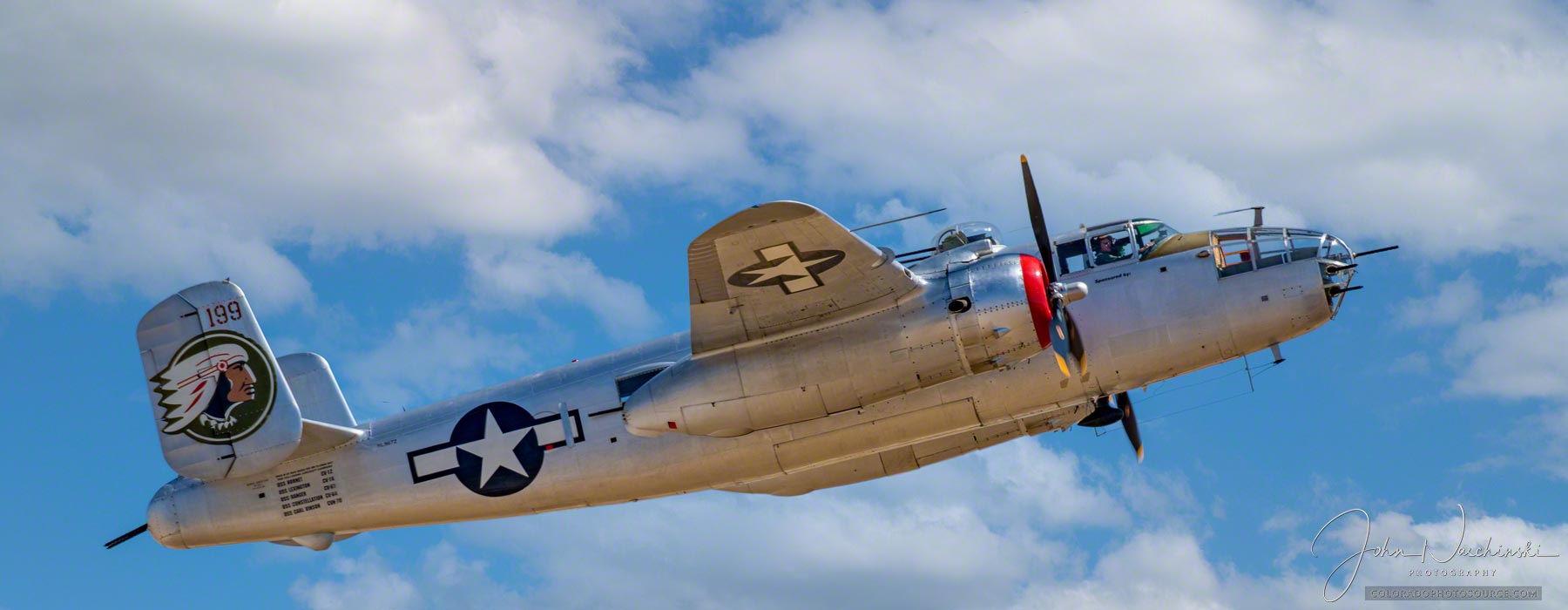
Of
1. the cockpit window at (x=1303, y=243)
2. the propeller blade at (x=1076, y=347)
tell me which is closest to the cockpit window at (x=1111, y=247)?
the propeller blade at (x=1076, y=347)

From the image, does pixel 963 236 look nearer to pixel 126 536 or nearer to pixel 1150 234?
pixel 1150 234

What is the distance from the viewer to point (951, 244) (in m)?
20.8

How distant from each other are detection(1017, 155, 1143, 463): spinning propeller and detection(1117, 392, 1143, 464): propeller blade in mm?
489

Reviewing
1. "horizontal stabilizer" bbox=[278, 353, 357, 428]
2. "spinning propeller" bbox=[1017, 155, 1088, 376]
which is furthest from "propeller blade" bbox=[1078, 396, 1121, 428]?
"horizontal stabilizer" bbox=[278, 353, 357, 428]

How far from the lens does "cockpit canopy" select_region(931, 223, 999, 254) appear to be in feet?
68.0

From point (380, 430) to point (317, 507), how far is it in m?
1.62

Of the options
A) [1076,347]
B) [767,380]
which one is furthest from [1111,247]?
[767,380]

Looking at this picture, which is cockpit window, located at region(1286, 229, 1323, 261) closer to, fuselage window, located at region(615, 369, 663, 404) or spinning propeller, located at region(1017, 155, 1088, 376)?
spinning propeller, located at region(1017, 155, 1088, 376)

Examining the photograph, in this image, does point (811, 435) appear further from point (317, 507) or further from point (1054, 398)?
point (317, 507)

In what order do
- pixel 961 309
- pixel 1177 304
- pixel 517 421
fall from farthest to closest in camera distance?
pixel 517 421 < pixel 1177 304 < pixel 961 309

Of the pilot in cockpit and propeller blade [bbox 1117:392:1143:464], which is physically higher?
the pilot in cockpit

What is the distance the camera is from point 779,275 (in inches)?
738

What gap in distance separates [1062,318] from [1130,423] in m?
4.65

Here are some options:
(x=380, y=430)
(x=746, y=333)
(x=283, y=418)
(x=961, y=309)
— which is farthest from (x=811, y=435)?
(x=283, y=418)
